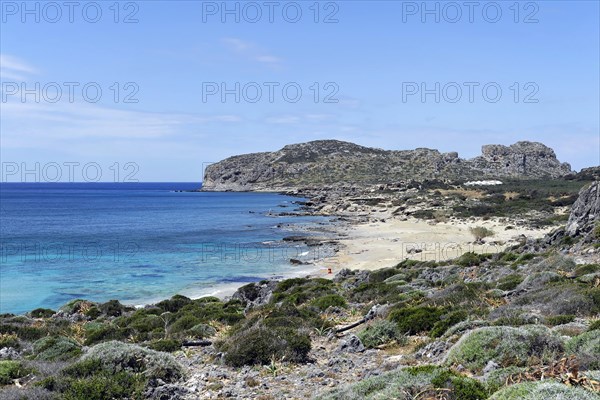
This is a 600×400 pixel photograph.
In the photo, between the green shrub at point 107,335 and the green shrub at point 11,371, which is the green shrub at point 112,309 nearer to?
the green shrub at point 107,335

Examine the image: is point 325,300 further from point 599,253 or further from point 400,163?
point 400,163

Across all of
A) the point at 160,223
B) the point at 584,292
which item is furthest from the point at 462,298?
the point at 160,223

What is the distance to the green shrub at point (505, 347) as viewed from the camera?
315 inches

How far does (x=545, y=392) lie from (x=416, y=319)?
7383 millimetres

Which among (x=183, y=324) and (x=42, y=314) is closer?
(x=183, y=324)

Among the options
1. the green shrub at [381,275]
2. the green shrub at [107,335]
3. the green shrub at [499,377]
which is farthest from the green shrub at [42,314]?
the green shrub at [499,377]

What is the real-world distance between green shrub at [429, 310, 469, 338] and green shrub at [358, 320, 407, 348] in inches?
30.3

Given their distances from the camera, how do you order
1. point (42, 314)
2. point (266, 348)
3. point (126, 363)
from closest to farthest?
1. point (126, 363)
2. point (266, 348)
3. point (42, 314)

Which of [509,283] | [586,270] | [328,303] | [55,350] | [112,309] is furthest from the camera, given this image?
[112,309]

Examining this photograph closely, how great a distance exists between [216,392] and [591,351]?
6.48 metres

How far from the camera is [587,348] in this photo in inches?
307

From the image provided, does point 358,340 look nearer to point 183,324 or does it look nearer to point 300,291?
point 183,324

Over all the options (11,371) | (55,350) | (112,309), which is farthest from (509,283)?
(112,309)

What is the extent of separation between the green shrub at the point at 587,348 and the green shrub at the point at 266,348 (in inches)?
211
